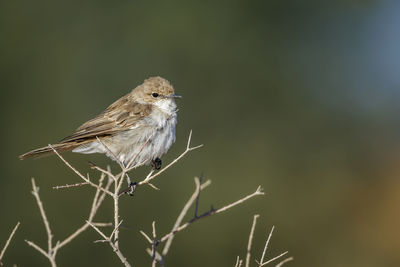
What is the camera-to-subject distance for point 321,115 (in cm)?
1348

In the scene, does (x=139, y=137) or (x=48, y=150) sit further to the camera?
(x=139, y=137)

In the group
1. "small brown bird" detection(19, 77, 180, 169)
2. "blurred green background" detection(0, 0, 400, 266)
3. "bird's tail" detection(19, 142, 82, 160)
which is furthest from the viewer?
"blurred green background" detection(0, 0, 400, 266)

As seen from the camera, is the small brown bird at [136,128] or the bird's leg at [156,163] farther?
the bird's leg at [156,163]

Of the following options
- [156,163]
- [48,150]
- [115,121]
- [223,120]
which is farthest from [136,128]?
[223,120]

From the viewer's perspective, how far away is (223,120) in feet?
42.2

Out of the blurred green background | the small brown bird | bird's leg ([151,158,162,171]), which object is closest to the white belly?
the small brown bird

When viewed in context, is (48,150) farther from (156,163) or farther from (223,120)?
(223,120)

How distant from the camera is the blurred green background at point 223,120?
35.8 ft

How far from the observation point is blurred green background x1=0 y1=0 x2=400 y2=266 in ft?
35.8

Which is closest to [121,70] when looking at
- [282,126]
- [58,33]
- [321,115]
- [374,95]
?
[58,33]

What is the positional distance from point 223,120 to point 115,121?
7.24 metres

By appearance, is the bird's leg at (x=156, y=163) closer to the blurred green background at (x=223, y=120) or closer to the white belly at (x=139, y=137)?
the white belly at (x=139, y=137)

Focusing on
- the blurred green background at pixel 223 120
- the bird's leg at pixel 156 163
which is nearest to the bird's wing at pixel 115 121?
the bird's leg at pixel 156 163

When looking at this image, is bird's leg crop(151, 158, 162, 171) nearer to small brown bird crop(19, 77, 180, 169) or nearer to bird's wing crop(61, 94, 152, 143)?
small brown bird crop(19, 77, 180, 169)
